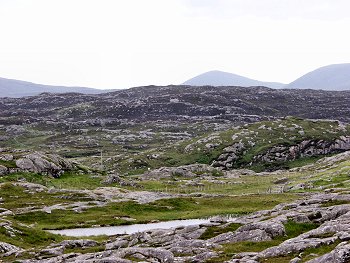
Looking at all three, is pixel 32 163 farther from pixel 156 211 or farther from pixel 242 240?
pixel 242 240

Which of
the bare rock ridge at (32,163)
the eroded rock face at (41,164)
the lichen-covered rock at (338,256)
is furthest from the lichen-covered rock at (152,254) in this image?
the eroded rock face at (41,164)

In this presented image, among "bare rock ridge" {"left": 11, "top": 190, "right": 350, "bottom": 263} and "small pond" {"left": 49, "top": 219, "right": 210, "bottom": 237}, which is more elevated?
"bare rock ridge" {"left": 11, "top": 190, "right": 350, "bottom": 263}

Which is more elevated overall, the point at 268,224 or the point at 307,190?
the point at 268,224

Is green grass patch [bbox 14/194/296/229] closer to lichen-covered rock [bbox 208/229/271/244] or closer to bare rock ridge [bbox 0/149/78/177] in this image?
lichen-covered rock [bbox 208/229/271/244]

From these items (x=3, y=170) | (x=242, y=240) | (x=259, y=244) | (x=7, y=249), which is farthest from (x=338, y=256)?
(x=3, y=170)

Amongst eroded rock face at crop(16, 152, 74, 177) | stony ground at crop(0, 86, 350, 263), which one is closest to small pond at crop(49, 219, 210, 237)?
stony ground at crop(0, 86, 350, 263)

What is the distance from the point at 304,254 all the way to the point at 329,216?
16.6 m

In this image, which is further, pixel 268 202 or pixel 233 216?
pixel 268 202

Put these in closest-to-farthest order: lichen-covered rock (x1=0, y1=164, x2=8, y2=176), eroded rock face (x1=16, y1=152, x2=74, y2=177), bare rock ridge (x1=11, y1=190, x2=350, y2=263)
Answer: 1. bare rock ridge (x1=11, y1=190, x2=350, y2=263)
2. lichen-covered rock (x1=0, y1=164, x2=8, y2=176)
3. eroded rock face (x1=16, y1=152, x2=74, y2=177)

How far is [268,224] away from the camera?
173 ft

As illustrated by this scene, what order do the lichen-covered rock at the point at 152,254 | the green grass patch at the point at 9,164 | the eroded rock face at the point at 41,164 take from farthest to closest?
the eroded rock face at the point at 41,164
the green grass patch at the point at 9,164
the lichen-covered rock at the point at 152,254

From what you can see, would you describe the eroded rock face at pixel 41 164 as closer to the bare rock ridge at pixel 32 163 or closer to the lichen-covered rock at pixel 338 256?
the bare rock ridge at pixel 32 163

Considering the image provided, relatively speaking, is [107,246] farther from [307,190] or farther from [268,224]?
[307,190]

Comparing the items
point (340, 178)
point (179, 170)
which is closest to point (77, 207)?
point (340, 178)
